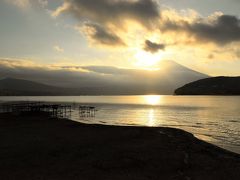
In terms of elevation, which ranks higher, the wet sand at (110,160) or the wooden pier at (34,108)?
the wooden pier at (34,108)

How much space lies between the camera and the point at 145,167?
705 inches

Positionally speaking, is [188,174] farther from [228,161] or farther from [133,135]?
[133,135]

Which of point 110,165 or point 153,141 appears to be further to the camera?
point 153,141

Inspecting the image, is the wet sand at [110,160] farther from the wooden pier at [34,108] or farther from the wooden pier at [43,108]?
the wooden pier at [43,108]

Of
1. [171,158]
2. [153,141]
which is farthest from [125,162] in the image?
[153,141]

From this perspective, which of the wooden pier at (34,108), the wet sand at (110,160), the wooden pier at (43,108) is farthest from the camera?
the wooden pier at (43,108)

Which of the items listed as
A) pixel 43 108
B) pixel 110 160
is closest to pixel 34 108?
pixel 43 108

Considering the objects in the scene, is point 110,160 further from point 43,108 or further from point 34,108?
point 43,108

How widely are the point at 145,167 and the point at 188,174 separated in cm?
310

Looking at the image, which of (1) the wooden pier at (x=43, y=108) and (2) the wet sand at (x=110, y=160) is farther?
(1) the wooden pier at (x=43, y=108)

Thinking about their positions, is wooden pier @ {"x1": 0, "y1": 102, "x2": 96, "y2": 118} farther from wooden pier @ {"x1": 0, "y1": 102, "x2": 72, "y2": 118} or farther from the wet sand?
the wet sand

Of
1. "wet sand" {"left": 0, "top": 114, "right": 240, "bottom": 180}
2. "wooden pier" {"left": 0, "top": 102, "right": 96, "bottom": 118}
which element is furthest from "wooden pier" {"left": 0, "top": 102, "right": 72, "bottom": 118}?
"wet sand" {"left": 0, "top": 114, "right": 240, "bottom": 180}

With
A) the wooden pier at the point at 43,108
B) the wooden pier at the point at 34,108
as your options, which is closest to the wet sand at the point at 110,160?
the wooden pier at the point at 34,108

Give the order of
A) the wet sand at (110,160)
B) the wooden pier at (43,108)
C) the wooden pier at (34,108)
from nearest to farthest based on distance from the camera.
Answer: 1. the wet sand at (110,160)
2. the wooden pier at (34,108)
3. the wooden pier at (43,108)
